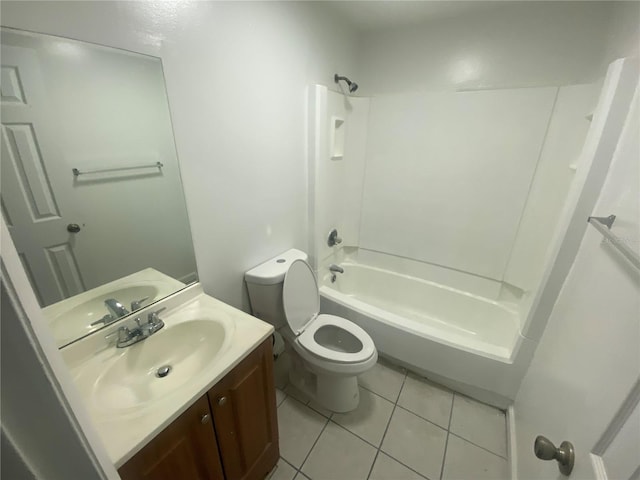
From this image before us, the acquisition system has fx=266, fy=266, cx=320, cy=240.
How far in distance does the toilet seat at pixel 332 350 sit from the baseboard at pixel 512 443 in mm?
786

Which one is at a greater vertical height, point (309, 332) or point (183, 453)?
point (183, 453)

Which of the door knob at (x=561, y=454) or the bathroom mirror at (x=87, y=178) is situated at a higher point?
the bathroom mirror at (x=87, y=178)

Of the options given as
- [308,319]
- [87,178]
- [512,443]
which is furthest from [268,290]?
[512,443]

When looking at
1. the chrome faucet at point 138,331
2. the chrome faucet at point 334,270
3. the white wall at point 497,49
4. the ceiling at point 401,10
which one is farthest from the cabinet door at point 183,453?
the white wall at point 497,49

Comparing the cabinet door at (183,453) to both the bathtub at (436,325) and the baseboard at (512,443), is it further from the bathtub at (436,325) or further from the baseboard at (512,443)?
the baseboard at (512,443)

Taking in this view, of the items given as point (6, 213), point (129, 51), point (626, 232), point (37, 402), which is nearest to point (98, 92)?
point (129, 51)

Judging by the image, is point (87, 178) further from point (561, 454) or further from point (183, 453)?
point (561, 454)

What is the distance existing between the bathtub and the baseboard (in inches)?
3.3

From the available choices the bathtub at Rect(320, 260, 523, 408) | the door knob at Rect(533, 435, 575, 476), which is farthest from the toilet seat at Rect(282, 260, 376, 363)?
the door knob at Rect(533, 435, 575, 476)

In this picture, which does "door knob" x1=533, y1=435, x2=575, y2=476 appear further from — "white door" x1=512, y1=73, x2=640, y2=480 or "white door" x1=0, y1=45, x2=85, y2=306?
"white door" x1=0, y1=45, x2=85, y2=306

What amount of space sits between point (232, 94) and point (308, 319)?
129cm

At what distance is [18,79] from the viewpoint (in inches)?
28.4

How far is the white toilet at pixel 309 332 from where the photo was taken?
56.9 inches

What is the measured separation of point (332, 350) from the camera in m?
1.59
